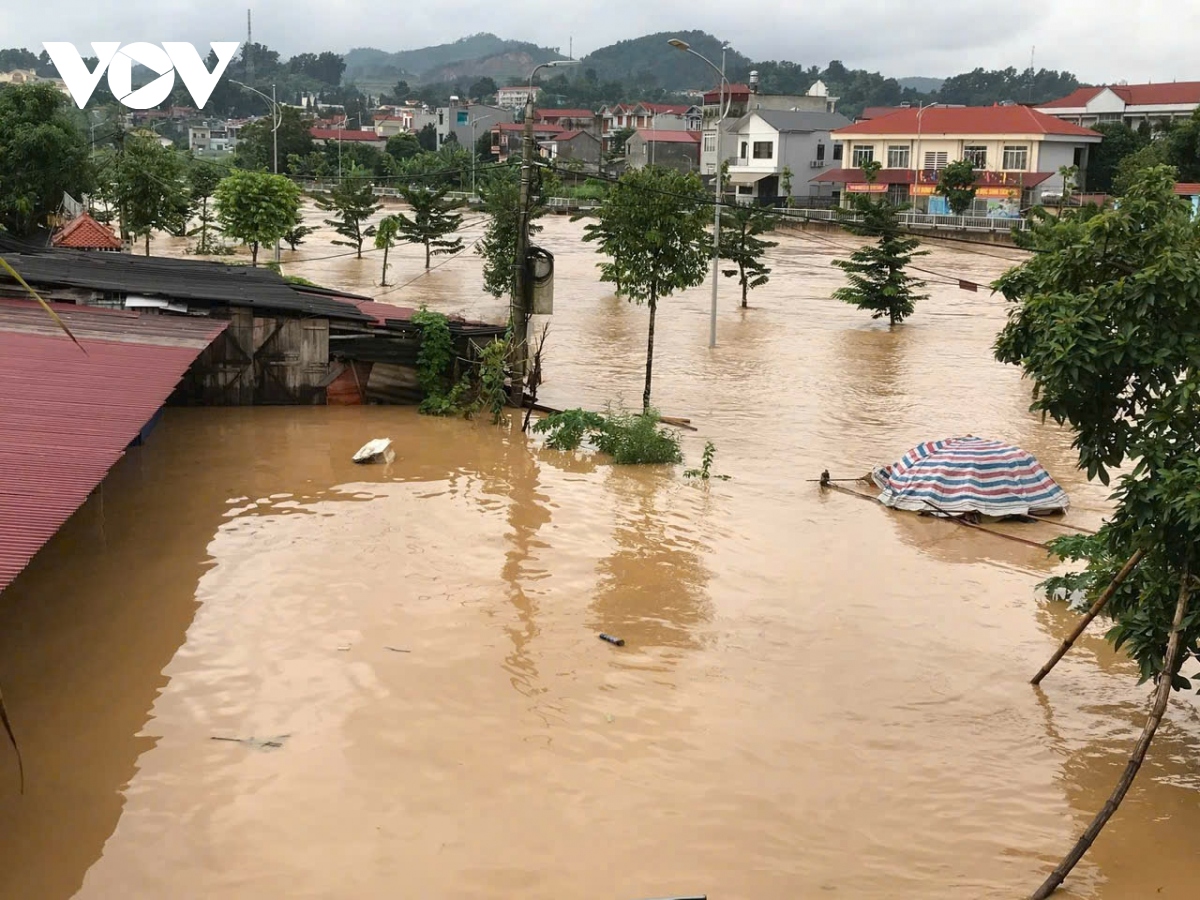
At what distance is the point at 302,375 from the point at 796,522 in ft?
33.5

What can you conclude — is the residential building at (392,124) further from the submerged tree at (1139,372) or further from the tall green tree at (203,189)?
the submerged tree at (1139,372)

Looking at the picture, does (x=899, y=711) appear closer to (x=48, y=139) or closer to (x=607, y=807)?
(x=607, y=807)

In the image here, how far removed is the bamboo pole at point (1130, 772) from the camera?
26.4 ft

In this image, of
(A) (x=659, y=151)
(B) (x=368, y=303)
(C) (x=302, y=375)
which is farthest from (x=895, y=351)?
(A) (x=659, y=151)

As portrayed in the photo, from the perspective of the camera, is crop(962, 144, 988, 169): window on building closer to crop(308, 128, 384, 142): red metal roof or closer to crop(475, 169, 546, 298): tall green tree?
crop(475, 169, 546, 298): tall green tree

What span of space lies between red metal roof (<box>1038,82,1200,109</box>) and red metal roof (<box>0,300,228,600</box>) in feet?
285

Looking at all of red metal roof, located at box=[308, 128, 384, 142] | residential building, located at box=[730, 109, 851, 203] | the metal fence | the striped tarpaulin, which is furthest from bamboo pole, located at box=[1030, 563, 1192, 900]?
red metal roof, located at box=[308, 128, 384, 142]

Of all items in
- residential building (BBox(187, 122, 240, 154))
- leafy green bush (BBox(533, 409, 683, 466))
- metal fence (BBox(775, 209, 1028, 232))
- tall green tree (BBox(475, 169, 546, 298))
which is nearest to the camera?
leafy green bush (BBox(533, 409, 683, 466))

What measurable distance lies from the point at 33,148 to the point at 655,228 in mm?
27086

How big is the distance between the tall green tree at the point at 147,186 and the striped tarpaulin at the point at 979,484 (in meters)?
32.6

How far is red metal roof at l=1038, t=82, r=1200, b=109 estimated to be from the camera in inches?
3479

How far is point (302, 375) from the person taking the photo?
22.5m

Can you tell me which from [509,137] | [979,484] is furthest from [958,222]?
[509,137]

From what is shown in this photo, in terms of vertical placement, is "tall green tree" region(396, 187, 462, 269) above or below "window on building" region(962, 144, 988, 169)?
below
